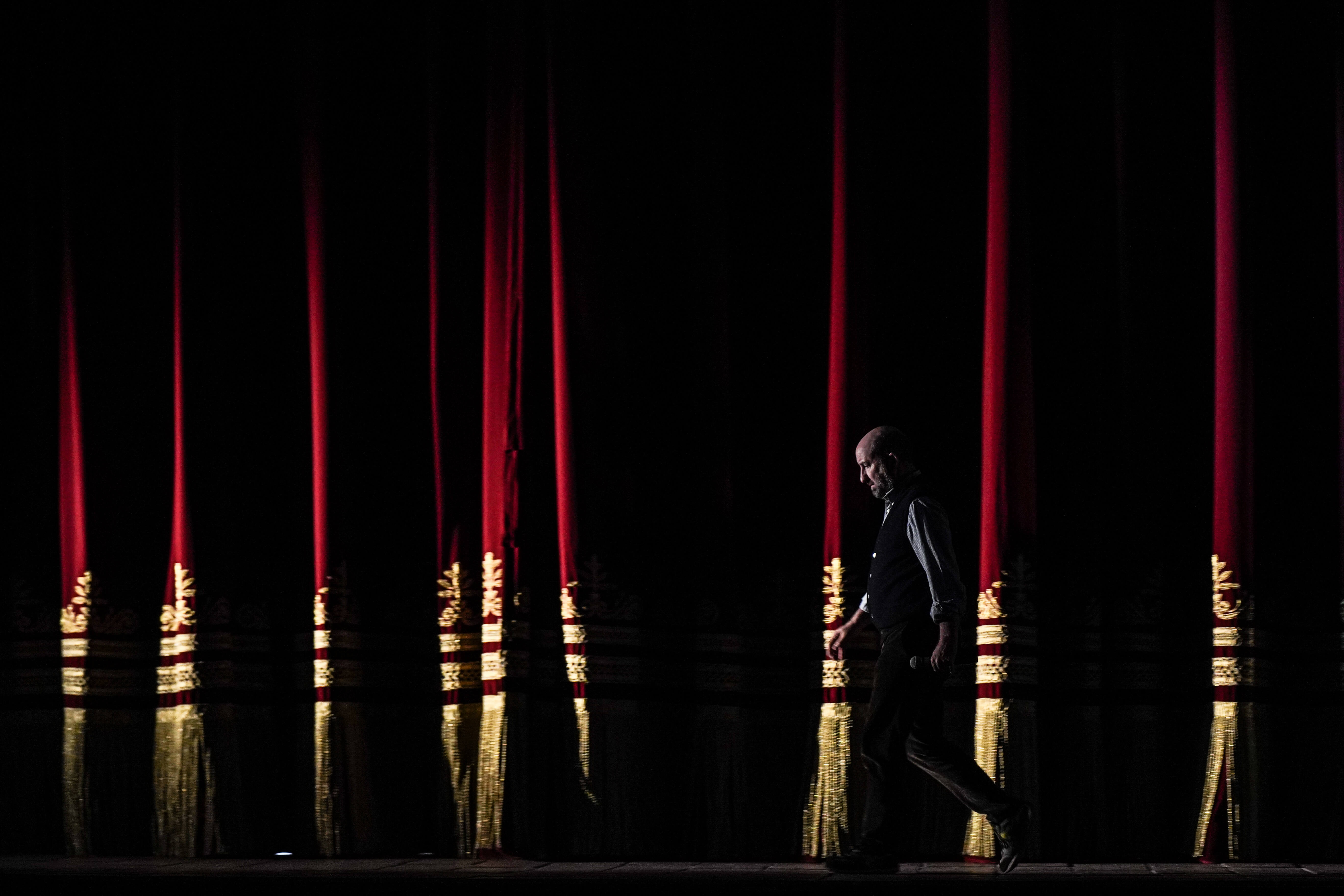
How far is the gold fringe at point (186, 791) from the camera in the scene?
166 inches

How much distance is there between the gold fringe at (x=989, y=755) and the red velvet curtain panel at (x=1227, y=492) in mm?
571

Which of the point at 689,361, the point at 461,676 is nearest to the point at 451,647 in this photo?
the point at 461,676

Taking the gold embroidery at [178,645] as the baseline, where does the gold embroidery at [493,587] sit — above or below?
above

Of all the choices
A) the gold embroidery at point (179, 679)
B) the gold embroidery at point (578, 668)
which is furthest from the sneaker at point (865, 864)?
the gold embroidery at point (179, 679)

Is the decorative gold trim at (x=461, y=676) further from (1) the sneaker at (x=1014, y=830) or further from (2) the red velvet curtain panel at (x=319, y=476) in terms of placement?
(1) the sneaker at (x=1014, y=830)

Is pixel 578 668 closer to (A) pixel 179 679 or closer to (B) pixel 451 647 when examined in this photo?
(B) pixel 451 647

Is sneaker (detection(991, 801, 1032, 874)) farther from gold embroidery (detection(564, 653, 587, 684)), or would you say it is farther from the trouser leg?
gold embroidery (detection(564, 653, 587, 684))

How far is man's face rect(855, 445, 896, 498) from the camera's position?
3.56m

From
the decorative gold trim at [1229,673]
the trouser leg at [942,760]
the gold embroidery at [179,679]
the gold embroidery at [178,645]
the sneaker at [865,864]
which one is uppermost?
the gold embroidery at [178,645]

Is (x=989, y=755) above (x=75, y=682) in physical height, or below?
below

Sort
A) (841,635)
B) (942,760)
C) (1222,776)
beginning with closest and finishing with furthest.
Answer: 1. (942,760)
2. (841,635)
3. (1222,776)

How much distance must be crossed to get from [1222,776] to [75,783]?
3374 millimetres

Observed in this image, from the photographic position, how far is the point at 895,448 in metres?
3.57

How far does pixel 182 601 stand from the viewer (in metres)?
4.32
